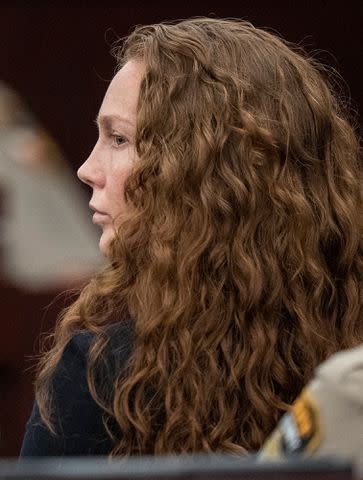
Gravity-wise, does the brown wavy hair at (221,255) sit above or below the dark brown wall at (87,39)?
above

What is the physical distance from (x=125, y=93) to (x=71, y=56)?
9.86ft

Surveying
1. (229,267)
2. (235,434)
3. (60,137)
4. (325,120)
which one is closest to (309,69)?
(325,120)

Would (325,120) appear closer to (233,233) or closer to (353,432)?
A: (233,233)

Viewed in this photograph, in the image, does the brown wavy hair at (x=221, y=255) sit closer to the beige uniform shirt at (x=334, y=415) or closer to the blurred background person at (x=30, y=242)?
the beige uniform shirt at (x=334, y=415)

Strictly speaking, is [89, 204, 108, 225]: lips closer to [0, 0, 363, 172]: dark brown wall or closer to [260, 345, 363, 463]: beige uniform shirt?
[260, 345, 363, 463]: beige uniform shirt

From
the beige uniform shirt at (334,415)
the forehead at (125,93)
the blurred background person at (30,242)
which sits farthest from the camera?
the blurred background person at (30,242)

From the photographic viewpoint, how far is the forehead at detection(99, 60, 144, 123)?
2025 millimetres

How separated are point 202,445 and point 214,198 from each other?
0.39 metres

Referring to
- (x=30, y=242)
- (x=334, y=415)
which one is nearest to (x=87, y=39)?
(x=30, y=242)

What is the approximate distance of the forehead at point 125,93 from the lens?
6.64 ft

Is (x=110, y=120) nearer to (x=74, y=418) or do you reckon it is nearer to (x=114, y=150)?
(x=114, y=150)

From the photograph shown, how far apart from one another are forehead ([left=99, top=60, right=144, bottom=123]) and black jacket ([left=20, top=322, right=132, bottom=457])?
0.39 meters

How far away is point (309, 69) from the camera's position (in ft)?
6.98

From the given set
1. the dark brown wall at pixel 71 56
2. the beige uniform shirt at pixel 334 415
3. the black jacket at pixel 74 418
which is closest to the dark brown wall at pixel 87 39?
the dark brown wall at pixel 71 56
